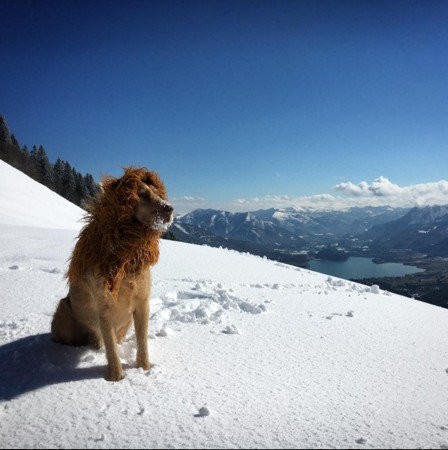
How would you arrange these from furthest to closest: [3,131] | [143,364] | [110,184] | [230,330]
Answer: [3,131] < [230,330] < [143,364] < [110,184]

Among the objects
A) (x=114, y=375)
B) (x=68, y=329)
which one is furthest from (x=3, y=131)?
(x=114, y=375)

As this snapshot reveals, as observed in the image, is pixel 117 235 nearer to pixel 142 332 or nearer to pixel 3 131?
pixel 142 332

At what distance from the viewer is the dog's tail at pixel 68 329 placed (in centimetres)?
379

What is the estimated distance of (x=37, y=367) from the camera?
334 cm

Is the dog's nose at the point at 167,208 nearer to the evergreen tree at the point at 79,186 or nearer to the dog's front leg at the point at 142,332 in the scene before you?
the dog's front leg at the point at 142,332

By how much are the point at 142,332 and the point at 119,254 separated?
98 centimetres

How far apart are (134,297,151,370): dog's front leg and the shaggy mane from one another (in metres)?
0.45

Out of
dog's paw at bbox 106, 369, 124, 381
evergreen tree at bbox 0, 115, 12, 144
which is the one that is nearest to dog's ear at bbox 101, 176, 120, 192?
dog's paw at bbox 106, 369, 124, 381

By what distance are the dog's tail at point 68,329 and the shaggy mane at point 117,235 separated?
0.72 meters

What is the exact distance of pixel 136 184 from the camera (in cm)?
327

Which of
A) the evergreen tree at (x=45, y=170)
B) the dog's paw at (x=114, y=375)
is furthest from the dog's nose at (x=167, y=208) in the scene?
the evergreen tree at (x=45, y=170)

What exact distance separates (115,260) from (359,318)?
15.8ft

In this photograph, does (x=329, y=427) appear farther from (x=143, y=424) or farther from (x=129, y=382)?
(x=129, y=382)

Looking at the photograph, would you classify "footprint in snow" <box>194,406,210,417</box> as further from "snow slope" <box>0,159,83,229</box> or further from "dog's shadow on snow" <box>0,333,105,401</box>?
"snow slope" <box>0,159,83,229</box>
